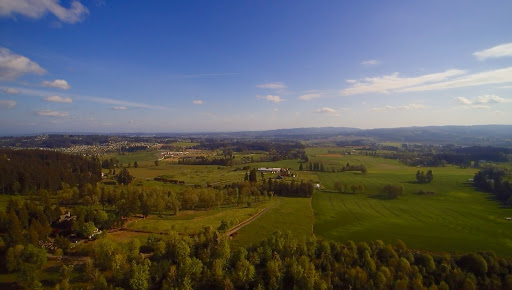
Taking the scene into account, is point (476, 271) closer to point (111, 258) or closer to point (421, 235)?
point (421, 235)

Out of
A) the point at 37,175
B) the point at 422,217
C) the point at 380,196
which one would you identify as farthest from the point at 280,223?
the point at 37,175

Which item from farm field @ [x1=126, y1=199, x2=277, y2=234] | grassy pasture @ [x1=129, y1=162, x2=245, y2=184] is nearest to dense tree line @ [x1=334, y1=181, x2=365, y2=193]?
farm field @ [x1=126, y1=199, x2=277, y2=234]

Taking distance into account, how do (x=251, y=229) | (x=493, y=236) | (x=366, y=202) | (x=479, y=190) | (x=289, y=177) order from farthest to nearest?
1. (x=289, y=177)
2. (x=479, y=190)
3. (x=366, y=202)
4. (x=251, y=229)
5. (x=493, y=236)

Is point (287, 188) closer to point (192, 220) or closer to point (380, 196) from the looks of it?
point (380, 196)

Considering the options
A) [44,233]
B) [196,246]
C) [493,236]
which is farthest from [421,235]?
[44,233]

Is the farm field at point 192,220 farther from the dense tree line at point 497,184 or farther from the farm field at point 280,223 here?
the dense tree line at point 497,184

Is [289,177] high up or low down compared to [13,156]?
down
